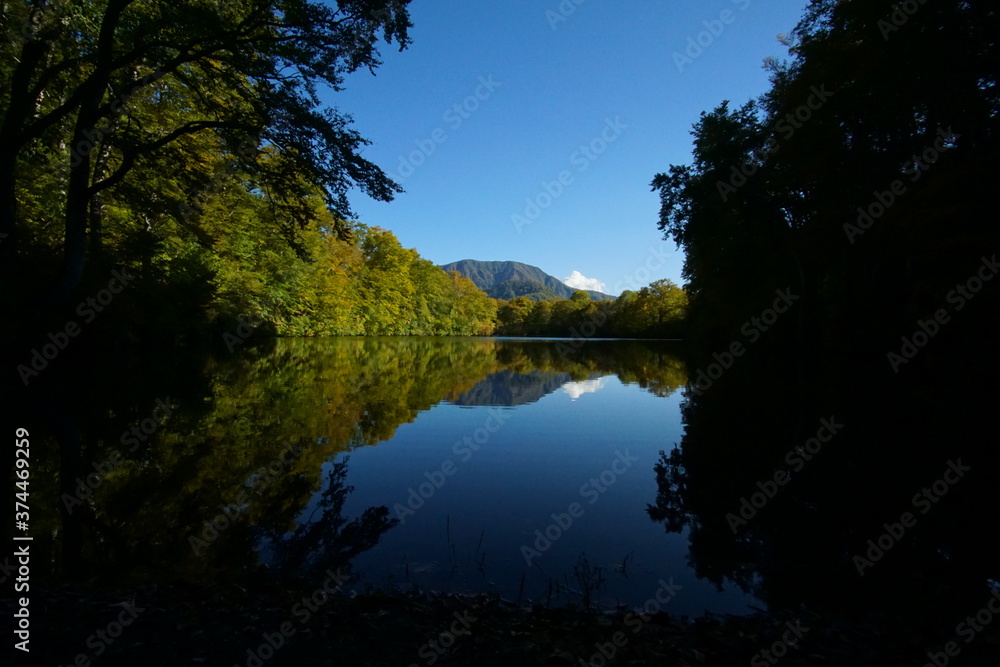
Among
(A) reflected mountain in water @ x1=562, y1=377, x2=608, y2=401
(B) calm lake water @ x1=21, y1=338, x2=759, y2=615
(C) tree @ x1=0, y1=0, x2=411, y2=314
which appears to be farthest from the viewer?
(A) reflected mountain in water @ x1=562, y1=377, x2=608, y2=401

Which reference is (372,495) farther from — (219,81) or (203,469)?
(219,81)

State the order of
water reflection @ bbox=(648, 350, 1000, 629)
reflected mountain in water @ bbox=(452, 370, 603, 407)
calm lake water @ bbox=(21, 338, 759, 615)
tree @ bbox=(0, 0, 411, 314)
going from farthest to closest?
reflected mountain in water @ bbox=(452, 370, 603, 407) < tree @ bbox=(0, 0, 411, 314) < calm lake water @ bbox=(21, 338, 759, 615) < water reflection @ bbox=(648, 350, 1000, 629)

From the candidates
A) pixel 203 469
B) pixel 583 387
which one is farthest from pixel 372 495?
pixel 583 387

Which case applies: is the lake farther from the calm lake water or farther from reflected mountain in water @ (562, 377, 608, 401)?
reflected mountain in water @ (562, 377, 608, 401)

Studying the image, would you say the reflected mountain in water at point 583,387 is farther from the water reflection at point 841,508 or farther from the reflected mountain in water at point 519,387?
the water reflection at point 841,508

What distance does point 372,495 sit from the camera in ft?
18.5

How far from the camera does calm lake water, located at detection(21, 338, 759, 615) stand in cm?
383

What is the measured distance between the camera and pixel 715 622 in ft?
10.2

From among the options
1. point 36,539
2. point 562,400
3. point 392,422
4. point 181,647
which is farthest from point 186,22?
point 562,400

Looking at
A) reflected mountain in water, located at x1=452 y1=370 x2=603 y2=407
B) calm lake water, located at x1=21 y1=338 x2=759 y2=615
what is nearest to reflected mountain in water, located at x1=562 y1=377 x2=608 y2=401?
reflected mountain in water, located at x1=452 y1=370 x2=603 y2=407

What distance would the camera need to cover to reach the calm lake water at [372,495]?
12.6ft

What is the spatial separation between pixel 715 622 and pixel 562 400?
1028 cm

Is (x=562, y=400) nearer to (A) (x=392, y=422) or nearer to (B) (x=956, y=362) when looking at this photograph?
(A) (x=392, y=422)

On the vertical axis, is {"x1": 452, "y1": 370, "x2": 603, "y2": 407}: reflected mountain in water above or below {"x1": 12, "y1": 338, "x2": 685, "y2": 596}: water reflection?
above
